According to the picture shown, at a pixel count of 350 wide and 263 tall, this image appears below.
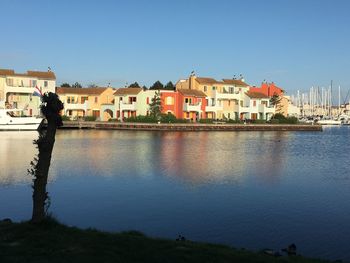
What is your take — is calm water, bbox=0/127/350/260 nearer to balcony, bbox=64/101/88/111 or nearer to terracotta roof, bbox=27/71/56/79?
terracotta roof, bbox=27/71/56/79

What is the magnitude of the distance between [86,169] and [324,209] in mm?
18059

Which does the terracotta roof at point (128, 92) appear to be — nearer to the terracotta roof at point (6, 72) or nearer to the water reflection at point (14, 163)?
the terracotta roof at point (6, 72)

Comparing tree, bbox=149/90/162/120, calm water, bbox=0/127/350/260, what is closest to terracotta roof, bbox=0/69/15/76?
tree, bbox=149/90/162/120

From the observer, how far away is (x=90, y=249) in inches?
390

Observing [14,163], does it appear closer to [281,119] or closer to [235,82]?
[235,82]

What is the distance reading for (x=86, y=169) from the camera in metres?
32.1

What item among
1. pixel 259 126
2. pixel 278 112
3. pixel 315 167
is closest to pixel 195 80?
pixel 259 126

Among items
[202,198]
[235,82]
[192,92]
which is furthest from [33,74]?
[202,198]

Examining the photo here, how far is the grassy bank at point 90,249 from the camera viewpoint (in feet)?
30.5

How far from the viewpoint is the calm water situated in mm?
16016

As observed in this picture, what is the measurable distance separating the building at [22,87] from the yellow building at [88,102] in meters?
6.67

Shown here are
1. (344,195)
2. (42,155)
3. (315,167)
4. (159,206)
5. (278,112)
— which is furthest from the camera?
(278,112)

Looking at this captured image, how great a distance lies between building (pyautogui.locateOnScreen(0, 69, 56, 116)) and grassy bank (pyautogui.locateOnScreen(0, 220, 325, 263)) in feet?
248

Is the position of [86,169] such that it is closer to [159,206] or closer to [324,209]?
[159,206]
